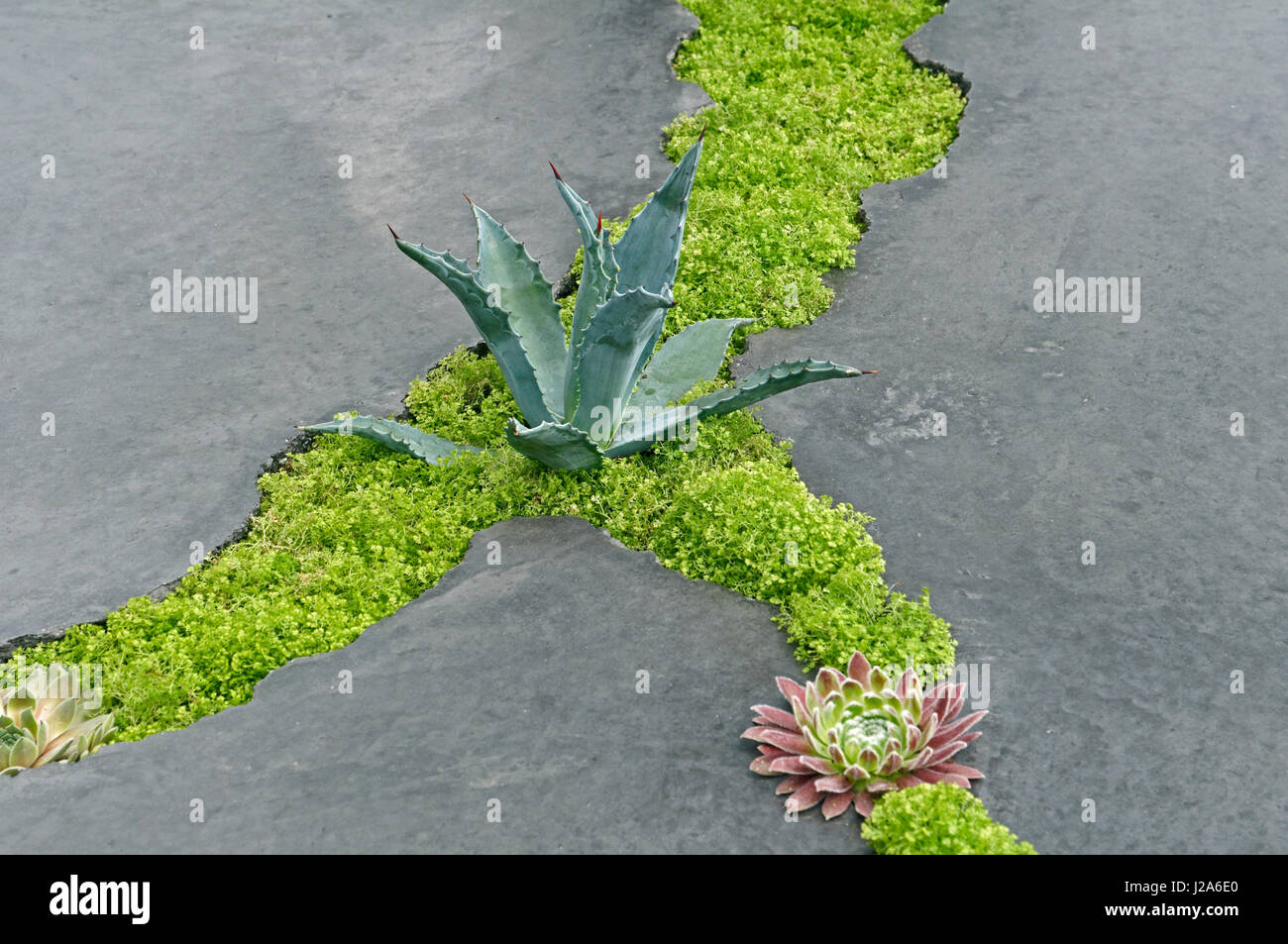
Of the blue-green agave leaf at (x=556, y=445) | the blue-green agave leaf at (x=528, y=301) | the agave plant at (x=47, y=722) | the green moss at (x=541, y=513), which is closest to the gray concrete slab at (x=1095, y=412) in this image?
the green moss at (x=541, y=513)

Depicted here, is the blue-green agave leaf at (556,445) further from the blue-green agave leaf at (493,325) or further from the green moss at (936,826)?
the green moss at (936,826)

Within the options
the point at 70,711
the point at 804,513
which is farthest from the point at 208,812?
the point at 804,513

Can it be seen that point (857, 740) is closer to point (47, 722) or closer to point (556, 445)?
point (556, 445)

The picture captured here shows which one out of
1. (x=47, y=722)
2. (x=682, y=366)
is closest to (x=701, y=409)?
(x=682, y=366)

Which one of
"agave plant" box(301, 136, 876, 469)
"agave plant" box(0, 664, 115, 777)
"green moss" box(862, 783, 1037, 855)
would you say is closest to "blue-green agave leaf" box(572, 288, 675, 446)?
"agave plant" box(301, 136, 876, 469)

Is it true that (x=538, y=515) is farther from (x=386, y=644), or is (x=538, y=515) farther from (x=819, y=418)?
(x=819, y=418)

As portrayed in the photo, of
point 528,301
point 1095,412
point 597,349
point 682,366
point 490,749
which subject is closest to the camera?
point 490,749
